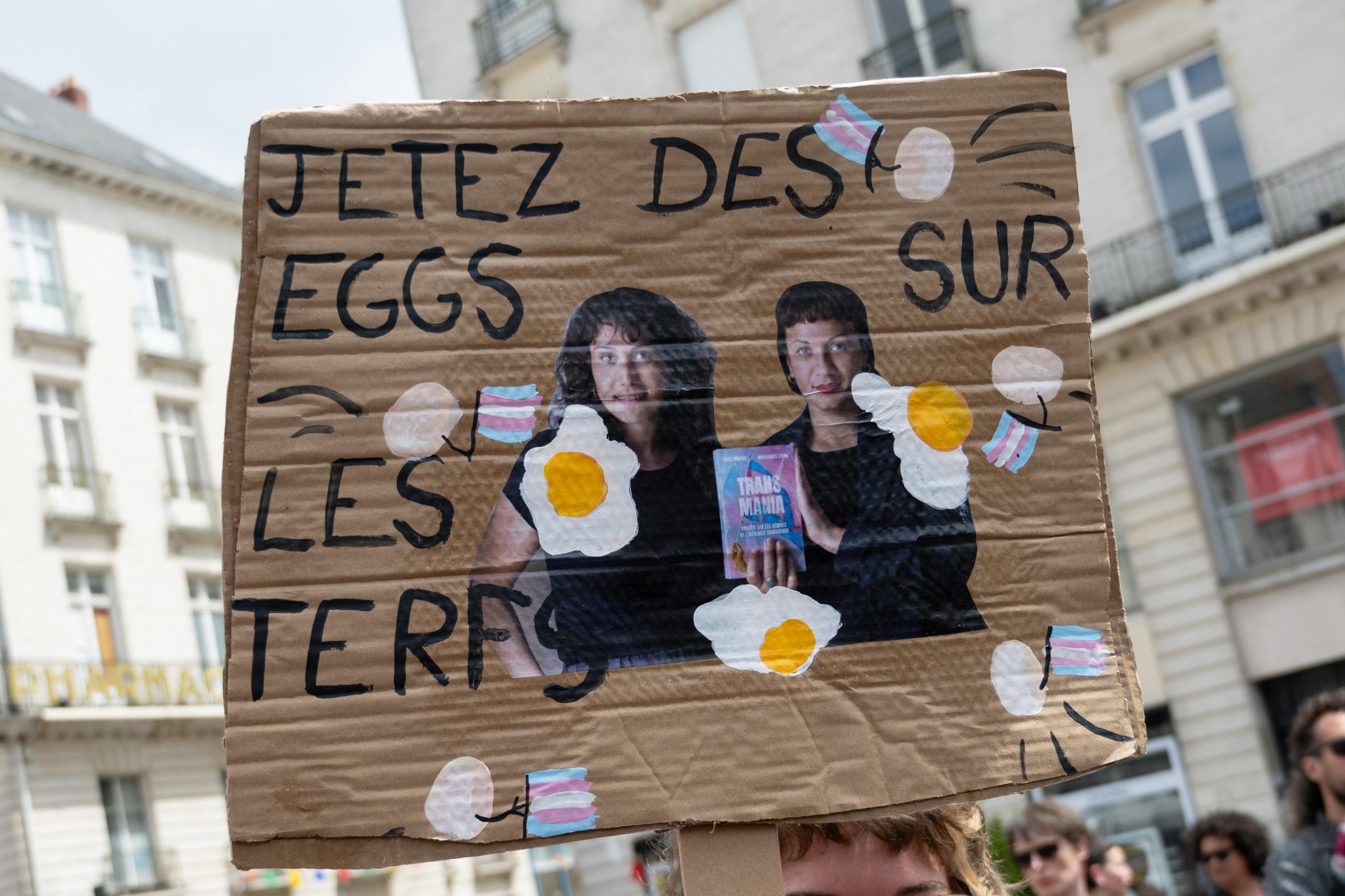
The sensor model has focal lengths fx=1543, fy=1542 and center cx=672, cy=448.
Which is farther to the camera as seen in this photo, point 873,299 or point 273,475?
point 873,299

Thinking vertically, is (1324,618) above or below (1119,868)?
above

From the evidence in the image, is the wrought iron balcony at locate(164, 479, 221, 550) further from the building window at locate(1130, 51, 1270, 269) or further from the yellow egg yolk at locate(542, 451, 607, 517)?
the yellow egg yolk at locate(542, 451, 607, 517)

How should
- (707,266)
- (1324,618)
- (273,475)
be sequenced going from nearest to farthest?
(273,475) → (707,266) → (1324,618)

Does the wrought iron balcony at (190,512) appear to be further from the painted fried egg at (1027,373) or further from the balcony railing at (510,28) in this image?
the painted fried egg at (1027,373)

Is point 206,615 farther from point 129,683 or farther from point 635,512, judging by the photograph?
point 635,512

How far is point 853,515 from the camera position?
6.92 feet

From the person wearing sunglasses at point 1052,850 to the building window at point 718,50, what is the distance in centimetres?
1576

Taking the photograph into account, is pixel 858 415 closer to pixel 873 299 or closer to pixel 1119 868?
pixel 873 299

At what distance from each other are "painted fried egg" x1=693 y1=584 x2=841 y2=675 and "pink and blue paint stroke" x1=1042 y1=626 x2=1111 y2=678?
12.5 inches

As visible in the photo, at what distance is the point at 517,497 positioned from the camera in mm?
2029

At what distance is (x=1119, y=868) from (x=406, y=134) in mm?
4935

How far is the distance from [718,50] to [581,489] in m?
19.6

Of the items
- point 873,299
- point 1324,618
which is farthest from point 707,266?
point 1324,618

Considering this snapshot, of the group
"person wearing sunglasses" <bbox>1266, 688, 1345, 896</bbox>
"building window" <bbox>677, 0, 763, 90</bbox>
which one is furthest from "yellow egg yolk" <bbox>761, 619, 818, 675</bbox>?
"building window" <bbox>677, 0, 763, 90</bbox>
